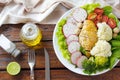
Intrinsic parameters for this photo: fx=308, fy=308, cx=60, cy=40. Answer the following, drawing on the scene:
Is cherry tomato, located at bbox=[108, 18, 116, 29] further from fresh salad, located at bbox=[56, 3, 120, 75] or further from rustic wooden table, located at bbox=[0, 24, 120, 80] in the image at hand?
rustic wooden table, located at bbox=[0, 24, 120, 80]

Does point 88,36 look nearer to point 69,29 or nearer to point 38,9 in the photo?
point 69,29

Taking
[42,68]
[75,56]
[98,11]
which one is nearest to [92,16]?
[98,11]

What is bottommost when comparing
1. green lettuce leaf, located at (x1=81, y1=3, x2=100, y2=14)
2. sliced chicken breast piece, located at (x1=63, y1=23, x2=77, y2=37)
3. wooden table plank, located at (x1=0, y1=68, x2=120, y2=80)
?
wooden table plank, located at (x1=0, y1=68, x2=120, y2=80)

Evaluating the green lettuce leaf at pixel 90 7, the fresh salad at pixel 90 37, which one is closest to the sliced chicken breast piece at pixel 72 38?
the fresh salad at pixel 90 37

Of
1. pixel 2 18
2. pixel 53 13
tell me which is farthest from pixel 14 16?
pixel 53 13

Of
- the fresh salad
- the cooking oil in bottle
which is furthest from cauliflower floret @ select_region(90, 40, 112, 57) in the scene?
the cooking oil in bottle

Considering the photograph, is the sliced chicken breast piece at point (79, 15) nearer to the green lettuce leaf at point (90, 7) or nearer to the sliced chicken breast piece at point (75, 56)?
the green lettuce leaf at point (90, 7)
